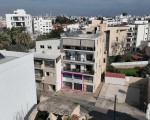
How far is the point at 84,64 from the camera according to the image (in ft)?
80.8

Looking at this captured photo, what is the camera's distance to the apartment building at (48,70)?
2420 cm

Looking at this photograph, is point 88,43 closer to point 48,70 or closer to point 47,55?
point 47,55

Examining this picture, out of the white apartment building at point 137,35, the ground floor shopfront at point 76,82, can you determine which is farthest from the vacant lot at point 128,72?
the white apartment building at point 137,35

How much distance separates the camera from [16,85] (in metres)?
14.4

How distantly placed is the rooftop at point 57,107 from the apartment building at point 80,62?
26.8 ft

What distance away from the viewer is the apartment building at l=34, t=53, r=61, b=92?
2420 cm

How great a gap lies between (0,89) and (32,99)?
17.4ft

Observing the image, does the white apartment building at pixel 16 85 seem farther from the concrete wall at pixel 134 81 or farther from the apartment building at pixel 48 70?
the concrete wall at pixel 134 81

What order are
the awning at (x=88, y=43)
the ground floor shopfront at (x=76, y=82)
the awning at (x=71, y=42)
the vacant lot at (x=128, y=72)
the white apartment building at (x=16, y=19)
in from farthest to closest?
the white apartment building at (x=16, y=19) < the vacant lot at (x=128, y=72) < the ground floor shopfront at (x=76, y=82) < the awning at (x=71, y=42) < the awning at (x=88, y=43)

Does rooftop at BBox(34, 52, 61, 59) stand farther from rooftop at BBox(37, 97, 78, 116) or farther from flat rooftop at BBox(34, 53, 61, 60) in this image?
rooftop at BBox(37, 97, 78, 116)

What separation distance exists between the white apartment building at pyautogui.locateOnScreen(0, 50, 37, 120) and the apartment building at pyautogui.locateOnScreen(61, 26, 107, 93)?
30.2 feet

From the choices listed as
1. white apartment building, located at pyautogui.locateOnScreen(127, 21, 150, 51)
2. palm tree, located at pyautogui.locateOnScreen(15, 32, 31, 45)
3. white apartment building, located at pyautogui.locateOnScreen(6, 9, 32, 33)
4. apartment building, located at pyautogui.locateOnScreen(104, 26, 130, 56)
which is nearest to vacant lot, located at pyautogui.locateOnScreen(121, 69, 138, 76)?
apartment building, located at pyautogui.locateOnScreen(104, 26, 130, 56)

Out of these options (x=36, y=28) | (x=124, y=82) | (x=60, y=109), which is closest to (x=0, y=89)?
(x=60, y=109)

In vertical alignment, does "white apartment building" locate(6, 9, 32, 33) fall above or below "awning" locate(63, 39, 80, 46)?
above
